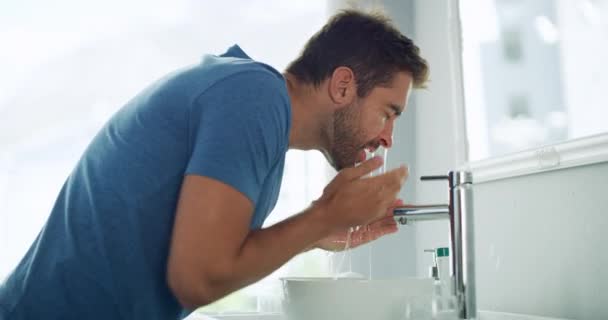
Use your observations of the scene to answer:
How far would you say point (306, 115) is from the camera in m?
1.15

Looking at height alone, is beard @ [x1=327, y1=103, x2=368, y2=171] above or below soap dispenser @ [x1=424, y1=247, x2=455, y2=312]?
above

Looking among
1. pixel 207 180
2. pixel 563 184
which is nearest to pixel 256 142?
pixel 207 180

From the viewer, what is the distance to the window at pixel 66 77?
80.3 inches

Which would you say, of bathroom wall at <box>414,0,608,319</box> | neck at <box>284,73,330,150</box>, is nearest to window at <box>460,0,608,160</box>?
bathroom wall at <box>414,0,608,319</box>

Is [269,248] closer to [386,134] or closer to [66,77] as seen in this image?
[386,134]

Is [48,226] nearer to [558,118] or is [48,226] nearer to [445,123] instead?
[558,118]

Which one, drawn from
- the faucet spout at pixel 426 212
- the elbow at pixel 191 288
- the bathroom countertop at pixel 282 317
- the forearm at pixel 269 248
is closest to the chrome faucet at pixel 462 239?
the faucet spout at pixel 426 212

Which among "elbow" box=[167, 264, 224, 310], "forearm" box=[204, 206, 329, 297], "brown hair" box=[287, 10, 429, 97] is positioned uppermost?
"brown hair" box=[287, 10, 429, 97]

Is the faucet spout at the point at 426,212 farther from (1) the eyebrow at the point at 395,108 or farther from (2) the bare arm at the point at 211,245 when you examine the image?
(2) the bare arm at the point at 211,245

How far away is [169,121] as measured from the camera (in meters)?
0.87

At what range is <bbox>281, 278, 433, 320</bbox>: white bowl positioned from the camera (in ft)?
3.40

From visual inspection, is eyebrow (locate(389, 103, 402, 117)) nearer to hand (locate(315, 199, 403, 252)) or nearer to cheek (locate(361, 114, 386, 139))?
cheek (locate(361, 114, 386, 139))

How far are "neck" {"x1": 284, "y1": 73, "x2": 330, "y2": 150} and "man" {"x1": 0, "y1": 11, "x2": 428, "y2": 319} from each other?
20 centimetres

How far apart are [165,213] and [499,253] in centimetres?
83
